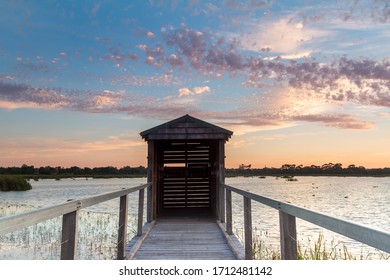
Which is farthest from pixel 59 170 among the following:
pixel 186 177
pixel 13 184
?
pixel 186 177

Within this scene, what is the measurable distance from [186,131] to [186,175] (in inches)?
119

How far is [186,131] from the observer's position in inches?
426

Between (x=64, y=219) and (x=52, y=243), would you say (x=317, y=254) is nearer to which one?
(x=64, y=219)

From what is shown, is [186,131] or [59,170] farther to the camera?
[59,170]

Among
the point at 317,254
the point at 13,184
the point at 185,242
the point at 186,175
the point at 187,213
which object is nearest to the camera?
the point at 317,254

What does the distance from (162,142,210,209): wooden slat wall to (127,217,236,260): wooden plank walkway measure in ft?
8.75

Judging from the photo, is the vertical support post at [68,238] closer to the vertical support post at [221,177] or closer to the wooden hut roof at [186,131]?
the wooden hut roof at [186,131]

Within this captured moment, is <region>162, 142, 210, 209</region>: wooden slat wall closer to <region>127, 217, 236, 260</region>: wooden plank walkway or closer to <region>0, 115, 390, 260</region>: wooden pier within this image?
<region>0, 115, 390, 260</region>: wooden pier

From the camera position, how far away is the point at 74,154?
13.7 meters

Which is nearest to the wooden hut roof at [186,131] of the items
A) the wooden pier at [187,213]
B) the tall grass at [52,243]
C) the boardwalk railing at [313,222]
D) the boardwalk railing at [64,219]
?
the wooden pier at [187,213]

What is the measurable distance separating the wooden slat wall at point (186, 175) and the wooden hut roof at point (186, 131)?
2.63 meters

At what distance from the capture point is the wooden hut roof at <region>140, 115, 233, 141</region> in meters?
10.7

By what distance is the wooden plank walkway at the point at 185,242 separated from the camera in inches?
268
